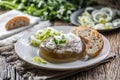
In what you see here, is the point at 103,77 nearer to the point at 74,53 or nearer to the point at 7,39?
the point at 74,53

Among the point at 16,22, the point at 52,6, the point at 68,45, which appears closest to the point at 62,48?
the point at 68,45

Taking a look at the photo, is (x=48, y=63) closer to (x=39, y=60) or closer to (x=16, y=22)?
(x=39, y=60)

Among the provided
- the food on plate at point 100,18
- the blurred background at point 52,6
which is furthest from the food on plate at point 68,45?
the blurred background at point 52,6

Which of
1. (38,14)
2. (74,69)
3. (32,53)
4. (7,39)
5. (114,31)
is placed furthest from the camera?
(38,14)

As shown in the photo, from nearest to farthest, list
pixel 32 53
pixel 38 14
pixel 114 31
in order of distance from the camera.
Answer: pixel 32 53, pixel 114 31, pixel 38 14

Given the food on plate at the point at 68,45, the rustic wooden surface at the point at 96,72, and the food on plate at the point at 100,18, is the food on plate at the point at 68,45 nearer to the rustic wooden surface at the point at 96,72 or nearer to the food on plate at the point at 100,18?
the rustic wooden surface at the point at 96,72

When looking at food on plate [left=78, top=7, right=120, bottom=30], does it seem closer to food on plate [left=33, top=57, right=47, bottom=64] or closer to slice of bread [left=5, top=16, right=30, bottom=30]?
slice of bread [left=5, top=16, right=30, bottom=30]

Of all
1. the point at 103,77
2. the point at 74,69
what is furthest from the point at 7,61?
the point at 103,77
